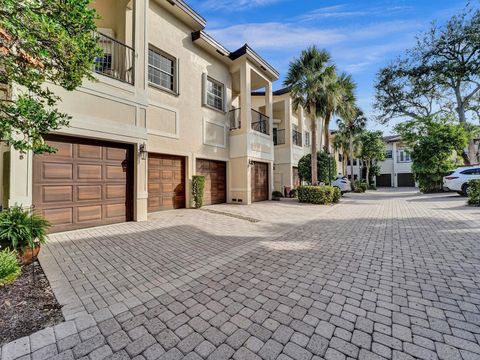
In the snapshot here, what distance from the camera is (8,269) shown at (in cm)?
328

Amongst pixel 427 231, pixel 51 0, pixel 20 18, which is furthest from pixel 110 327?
pixel 427 231

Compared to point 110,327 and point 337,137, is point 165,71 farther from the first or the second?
point 337,137

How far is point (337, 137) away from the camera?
28.9 meters

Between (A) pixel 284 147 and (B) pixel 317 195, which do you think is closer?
(B) pixel 317 195

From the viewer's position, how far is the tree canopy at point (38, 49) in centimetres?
305

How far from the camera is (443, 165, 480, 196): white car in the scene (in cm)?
1335

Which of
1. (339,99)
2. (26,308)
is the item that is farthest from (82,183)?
(339,99)

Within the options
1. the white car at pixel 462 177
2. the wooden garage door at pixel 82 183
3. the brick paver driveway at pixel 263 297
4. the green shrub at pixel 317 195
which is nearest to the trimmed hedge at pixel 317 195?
the green shrub at pixel 317 195

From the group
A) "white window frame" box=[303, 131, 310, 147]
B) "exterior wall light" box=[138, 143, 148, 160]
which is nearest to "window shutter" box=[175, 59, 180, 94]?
"exterior wall light" box=[138, 143, 148, 160]

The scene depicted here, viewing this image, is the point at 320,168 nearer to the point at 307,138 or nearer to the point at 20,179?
the point at 307,138

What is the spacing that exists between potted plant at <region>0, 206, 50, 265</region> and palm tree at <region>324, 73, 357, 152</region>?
557 inches

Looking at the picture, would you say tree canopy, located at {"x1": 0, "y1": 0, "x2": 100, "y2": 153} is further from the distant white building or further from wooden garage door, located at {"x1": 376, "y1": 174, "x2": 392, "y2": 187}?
wooden garage door, located at {"x1": 376, "y1": 174, "x2": 392, "y2": 187}

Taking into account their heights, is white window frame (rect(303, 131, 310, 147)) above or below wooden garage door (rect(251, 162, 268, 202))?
above

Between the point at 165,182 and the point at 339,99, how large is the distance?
11.8m
